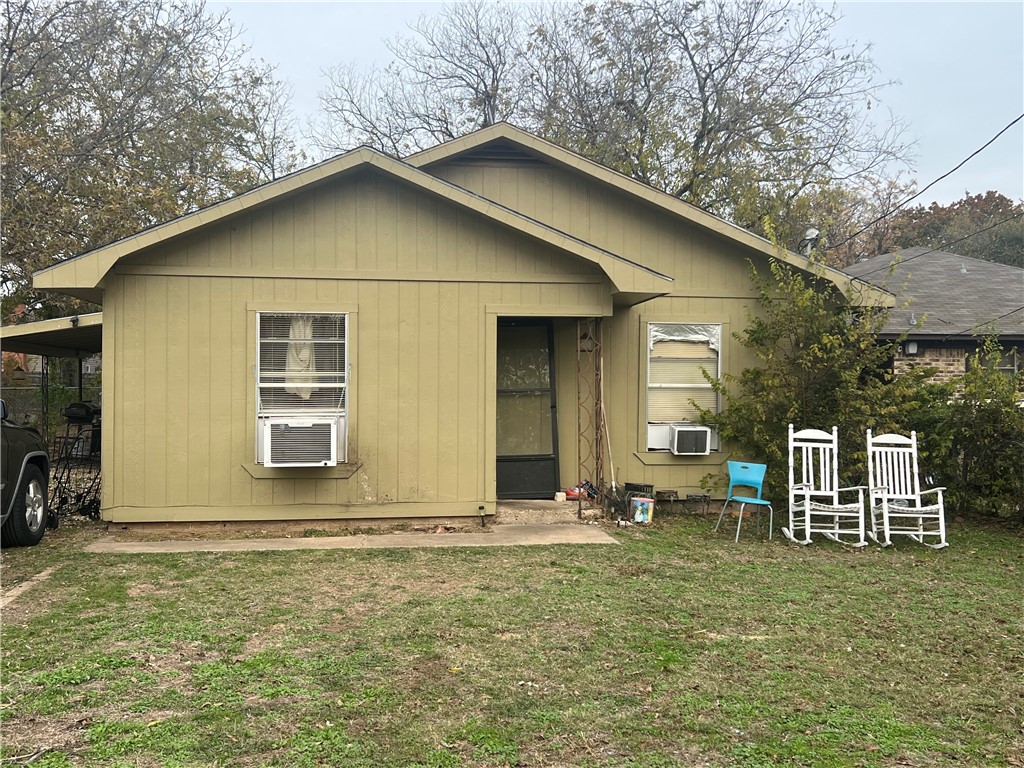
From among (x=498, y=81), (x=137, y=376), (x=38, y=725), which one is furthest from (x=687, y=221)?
(x=498, y=81)

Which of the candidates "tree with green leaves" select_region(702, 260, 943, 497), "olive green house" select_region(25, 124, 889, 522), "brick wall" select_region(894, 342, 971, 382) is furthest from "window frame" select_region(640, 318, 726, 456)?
"brick wall" select_region(894, 342, 971, 382)

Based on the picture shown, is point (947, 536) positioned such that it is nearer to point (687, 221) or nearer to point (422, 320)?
point (687, 221)

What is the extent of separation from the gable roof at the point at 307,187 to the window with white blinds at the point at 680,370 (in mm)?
1284

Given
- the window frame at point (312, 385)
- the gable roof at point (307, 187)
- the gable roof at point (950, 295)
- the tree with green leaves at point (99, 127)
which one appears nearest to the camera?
the gable roof at point (307, 187)

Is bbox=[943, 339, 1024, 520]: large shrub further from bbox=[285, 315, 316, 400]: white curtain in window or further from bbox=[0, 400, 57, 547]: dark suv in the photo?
bbox=[0, 400, 57, 547]: dark suv

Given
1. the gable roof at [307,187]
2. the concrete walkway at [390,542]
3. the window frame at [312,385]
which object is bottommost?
the concrete walkway at [390,542]

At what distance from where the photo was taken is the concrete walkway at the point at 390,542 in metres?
6.88

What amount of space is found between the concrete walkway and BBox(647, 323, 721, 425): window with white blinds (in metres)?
1.94

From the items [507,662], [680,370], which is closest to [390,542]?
[507,662]

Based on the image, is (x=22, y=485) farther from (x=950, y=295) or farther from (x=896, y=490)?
(x=950, y=295)

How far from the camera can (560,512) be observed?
8164 millimetres

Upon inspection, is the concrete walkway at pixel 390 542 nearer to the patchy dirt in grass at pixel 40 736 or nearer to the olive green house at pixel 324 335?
the olive green house at pixel 324 335

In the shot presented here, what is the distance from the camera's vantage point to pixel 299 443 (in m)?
7.25

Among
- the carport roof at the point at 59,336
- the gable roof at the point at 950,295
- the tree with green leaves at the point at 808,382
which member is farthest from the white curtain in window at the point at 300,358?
the gable roof at the point at 950,295
